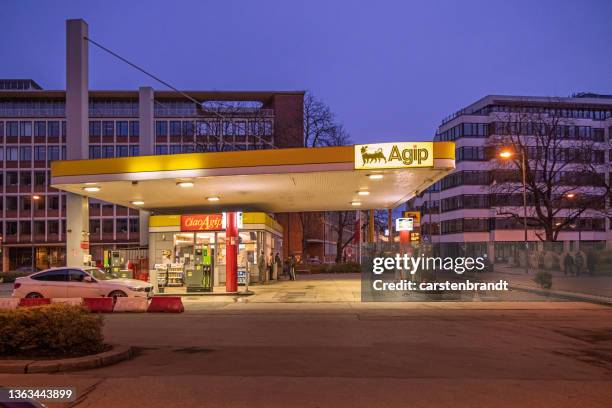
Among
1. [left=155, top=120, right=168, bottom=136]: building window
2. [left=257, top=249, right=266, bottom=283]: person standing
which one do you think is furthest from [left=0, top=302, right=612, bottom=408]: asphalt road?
[left=155, top=120, right=168, bottom=136]: building window

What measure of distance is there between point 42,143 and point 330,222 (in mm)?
44123

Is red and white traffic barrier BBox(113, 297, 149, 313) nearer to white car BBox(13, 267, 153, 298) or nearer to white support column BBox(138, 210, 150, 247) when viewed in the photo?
white car BBox(13, 267, 153, 298)

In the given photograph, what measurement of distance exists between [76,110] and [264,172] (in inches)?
401

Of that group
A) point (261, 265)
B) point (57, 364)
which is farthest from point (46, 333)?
point (261, 265)

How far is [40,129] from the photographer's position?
83938 millimetres

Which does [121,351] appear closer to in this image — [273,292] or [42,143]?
[273,292]

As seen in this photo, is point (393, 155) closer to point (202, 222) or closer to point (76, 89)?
point (202, 222)

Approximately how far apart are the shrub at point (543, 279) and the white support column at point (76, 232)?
20.5 m

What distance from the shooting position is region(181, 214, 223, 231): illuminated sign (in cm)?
3102

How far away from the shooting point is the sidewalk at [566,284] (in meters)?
25.3

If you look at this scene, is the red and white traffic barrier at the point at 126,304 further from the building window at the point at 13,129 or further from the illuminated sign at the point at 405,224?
the building window at the point at 13,129

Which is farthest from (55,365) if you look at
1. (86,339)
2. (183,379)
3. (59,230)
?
(59,230)

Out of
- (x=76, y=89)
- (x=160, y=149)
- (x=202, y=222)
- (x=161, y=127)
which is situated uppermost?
(x=161, y=127)

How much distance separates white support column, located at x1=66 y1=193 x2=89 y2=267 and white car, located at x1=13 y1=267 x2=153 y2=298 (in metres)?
4.97
